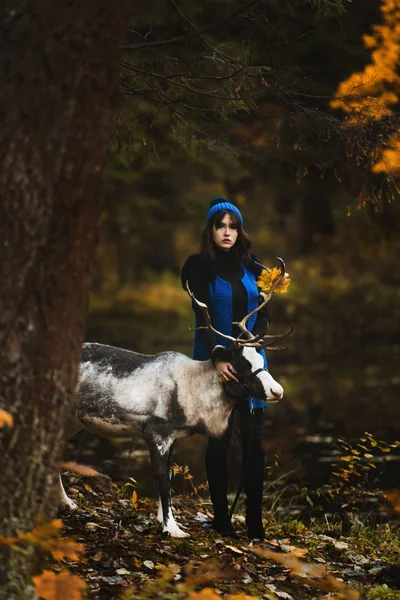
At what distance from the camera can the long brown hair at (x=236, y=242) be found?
5746mm

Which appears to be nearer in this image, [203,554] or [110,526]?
[203,554]

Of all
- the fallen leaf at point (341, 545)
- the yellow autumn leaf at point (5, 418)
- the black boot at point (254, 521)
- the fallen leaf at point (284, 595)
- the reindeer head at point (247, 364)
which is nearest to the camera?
the yellow autumn leaf at point (5, 418)

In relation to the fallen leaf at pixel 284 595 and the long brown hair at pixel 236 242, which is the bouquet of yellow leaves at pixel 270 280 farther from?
the fallen leaf at pixel 284 595

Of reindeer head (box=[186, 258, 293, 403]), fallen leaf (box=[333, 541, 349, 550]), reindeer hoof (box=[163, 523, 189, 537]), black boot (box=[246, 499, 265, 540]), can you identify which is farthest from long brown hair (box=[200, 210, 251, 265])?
fallen leaf (box=[333, 541, 349, 550])

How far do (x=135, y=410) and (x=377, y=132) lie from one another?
99.2 inches

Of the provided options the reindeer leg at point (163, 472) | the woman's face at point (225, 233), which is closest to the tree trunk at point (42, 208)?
the reindeer leg at point (163, 472)

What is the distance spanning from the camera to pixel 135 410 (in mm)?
5430

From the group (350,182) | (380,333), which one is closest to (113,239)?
(380,333)

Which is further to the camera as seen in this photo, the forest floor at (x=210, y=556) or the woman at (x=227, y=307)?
the woman at (x=227, y=307)

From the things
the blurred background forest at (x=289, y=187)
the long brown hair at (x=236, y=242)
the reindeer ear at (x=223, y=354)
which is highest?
the blurred background forest at (x=289, y=187)

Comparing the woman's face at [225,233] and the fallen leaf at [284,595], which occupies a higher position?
the woman's face at [225,233]

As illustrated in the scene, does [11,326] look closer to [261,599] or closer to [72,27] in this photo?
[72,27]

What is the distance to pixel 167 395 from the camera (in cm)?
544

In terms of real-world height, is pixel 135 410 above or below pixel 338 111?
below
